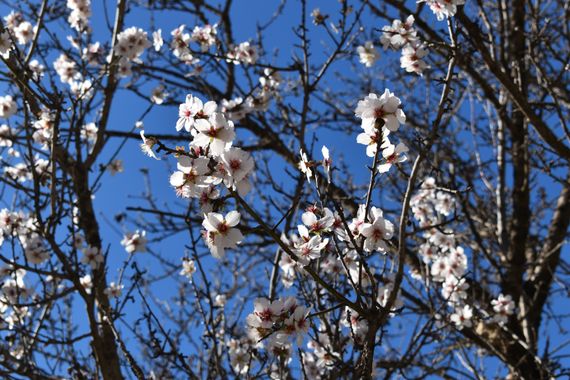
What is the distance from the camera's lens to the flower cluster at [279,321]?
1.84 m

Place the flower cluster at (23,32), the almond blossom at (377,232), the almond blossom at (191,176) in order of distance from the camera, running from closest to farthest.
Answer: the almond blossom at (191,176) → the almond blossom at (377,232) → the flower cluster at (23,32)

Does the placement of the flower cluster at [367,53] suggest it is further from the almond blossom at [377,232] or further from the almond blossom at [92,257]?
the almond blossom at [377,232]

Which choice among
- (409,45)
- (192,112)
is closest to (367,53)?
(409,45)

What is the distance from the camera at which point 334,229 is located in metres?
2.01

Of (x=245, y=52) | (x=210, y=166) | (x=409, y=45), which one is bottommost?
(x=210, y=166)

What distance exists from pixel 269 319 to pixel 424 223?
116 inches

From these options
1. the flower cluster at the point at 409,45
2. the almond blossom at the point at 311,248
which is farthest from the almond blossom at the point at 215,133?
the flower cluster at the point at 409,45

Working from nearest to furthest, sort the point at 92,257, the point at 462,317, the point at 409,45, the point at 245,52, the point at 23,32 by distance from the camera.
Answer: the point at 409,45 → the point at 92,257 → the point at 462,317 → the point at 23,32 → the point at 245,52

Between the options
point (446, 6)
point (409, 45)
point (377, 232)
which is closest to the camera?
point (377, 232)

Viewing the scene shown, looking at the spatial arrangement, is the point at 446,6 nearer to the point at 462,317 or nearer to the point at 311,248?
the point at 311,248

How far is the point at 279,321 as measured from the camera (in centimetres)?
186

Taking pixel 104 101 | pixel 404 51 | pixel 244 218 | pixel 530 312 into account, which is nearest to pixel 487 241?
pixel 530 312

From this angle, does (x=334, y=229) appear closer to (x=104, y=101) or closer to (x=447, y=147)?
(x=104, y=101)

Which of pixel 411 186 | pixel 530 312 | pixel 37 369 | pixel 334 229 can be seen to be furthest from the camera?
pixel 530 312
